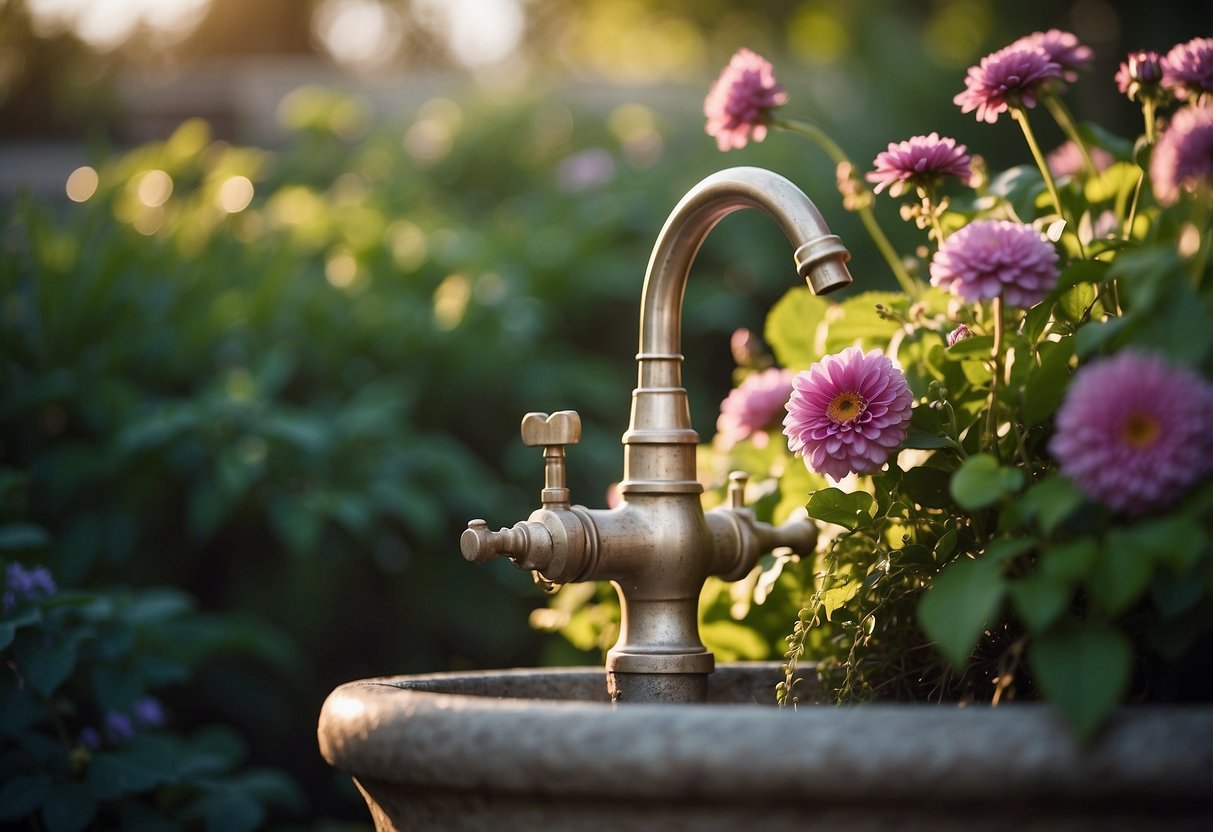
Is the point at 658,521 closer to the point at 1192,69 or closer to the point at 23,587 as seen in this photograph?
the point at 1192,69

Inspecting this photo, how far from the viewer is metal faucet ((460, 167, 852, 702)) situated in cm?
101

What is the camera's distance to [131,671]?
157 centimetres

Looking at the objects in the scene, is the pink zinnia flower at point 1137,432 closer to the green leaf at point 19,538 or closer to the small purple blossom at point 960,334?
the small purple blossom at point 960,334

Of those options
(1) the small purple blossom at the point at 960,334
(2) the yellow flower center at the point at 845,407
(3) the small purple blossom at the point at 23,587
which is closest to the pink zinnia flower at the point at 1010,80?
(1) the small purple blossom at the point at 960,334

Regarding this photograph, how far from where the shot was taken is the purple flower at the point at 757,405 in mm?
1377

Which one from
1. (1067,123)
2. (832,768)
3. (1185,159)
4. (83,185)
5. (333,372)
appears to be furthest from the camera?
(83,185)

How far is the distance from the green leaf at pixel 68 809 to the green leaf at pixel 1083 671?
3.67 ft

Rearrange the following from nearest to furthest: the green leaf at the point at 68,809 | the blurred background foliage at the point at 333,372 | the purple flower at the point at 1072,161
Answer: the green leaf at the point at 68,809
the purple flower at the point at 1072,161
the blurred background foliage at the point at 333,372

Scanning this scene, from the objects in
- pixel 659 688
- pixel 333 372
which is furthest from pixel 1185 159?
pixel 333 372

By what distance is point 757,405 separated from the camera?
54.4 inches

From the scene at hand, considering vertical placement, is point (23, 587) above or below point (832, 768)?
above

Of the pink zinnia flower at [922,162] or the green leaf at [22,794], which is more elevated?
the pink zinnia flower at [922,162]

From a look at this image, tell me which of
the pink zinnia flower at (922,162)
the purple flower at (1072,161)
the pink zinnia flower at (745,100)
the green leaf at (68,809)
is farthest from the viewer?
the purple flower at (1072,161)

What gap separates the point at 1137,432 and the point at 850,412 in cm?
27
